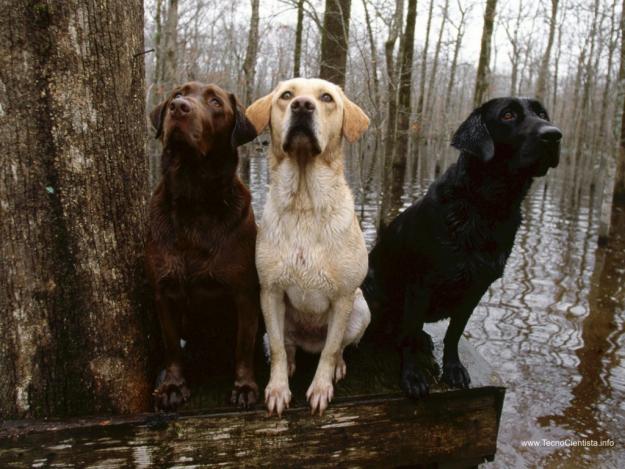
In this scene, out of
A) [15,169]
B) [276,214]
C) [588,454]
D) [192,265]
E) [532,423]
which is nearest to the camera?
[15,169]

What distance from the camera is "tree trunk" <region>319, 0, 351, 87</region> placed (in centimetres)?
845

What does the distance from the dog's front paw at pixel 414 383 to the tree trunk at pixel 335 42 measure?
253 inches

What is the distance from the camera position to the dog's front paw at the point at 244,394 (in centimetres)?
257

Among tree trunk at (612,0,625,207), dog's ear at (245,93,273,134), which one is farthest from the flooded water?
tree trunk at (612,0,625,207)

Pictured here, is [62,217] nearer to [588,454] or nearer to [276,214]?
[276,214]

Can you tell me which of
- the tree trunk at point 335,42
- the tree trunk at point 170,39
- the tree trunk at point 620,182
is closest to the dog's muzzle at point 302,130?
the tree trunk at point 335,42

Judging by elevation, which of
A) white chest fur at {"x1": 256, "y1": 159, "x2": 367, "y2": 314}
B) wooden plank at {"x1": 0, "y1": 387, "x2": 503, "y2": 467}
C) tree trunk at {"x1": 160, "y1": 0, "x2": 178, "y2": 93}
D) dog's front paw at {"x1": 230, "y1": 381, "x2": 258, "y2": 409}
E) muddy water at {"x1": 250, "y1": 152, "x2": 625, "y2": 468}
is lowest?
muddy water at {"x1": 250, "y1": 152, "x2": 625, "y2": 468}

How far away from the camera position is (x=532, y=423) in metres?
4.30

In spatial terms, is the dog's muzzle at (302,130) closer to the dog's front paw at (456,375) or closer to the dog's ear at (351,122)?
the dog's ear at (351,122)

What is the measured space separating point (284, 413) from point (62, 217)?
1.51 meters

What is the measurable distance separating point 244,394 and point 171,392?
39cm

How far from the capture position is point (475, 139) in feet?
9.29

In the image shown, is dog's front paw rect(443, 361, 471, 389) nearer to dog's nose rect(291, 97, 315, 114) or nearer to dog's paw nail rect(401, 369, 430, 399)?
dog's paw nail rect(401, 369, 430, 399)

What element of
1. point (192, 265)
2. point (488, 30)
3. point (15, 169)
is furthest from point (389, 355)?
point (488, 30)
